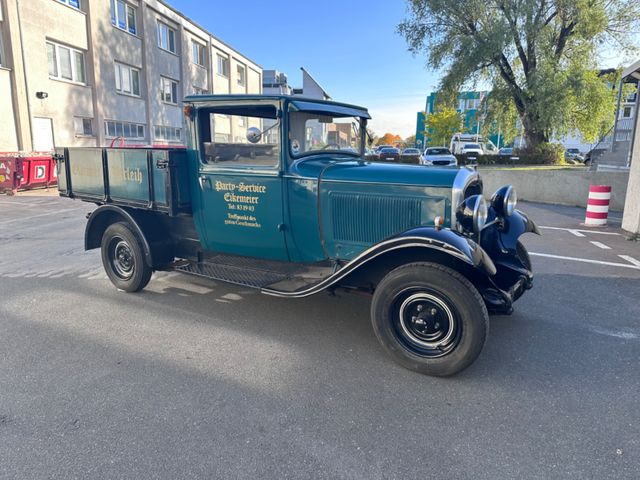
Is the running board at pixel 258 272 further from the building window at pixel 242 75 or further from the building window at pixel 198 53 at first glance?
the building window at pixel 242 75

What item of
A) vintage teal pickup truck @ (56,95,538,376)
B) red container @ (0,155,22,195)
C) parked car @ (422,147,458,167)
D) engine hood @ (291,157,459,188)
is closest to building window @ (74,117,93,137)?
red container @ (0,155,22,195)

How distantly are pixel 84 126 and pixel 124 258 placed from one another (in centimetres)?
1688

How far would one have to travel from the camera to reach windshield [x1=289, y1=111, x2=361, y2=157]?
3.97 metres

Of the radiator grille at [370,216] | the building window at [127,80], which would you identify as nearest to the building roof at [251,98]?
the radiator grille at [370,216]

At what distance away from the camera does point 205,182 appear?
14.3 feet

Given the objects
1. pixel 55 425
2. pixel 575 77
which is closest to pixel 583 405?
pixel 55 425

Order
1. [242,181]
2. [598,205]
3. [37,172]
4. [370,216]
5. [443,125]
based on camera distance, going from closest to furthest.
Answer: [370,216], [242,181], [598,205], [37,172], [443,125]

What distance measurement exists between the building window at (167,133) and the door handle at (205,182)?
21244 millimetres

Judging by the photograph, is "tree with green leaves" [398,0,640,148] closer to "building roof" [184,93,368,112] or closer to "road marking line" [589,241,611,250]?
"road marking line" [589,241,611,250]

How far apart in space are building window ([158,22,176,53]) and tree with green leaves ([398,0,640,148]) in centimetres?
1421

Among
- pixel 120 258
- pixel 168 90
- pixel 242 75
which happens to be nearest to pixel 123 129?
pixel 168 90

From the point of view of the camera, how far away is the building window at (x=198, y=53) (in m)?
28.3

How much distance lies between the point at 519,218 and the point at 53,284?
17.8 feet

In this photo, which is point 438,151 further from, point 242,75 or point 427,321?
point 427,321
